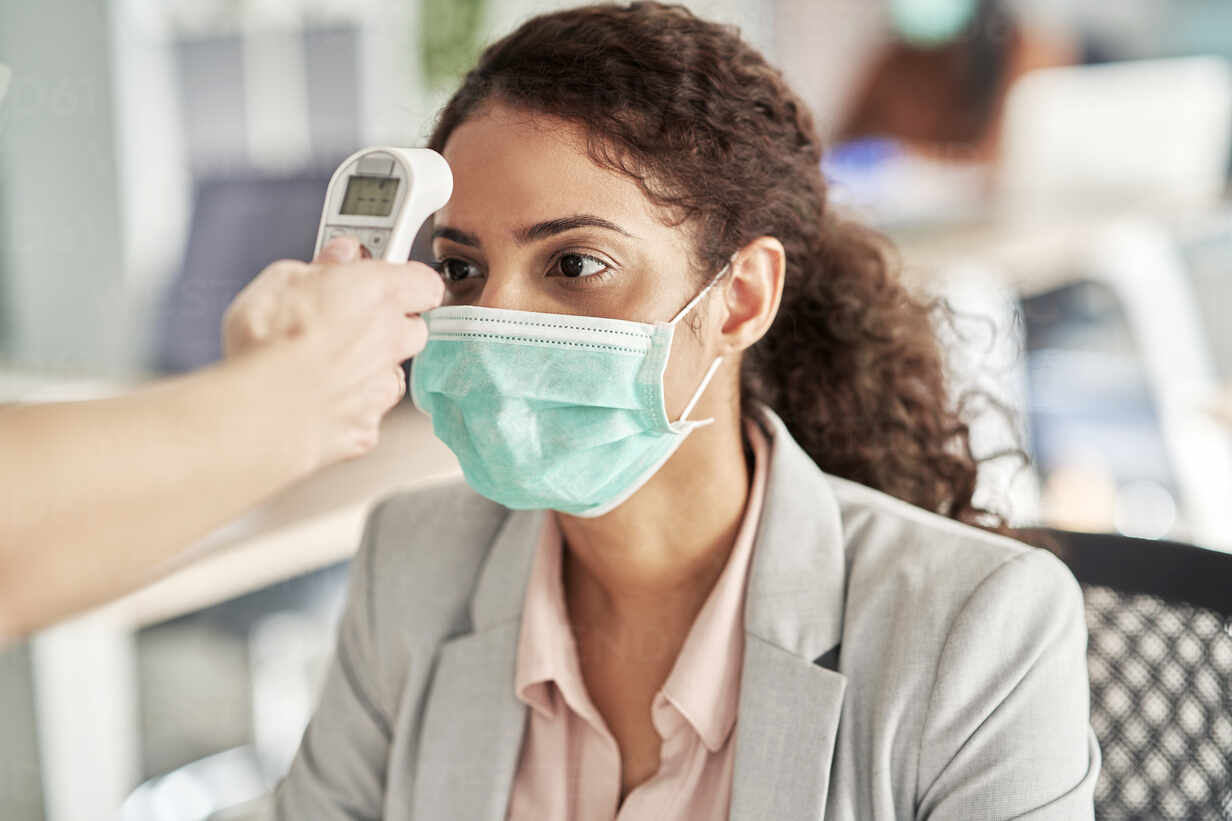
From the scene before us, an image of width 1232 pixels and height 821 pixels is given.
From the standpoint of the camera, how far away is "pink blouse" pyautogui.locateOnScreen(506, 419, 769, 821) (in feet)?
3.57

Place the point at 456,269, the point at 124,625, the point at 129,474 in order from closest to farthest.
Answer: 1. the point at 129,474
2. the point at 456,269
3. the point at 124,625

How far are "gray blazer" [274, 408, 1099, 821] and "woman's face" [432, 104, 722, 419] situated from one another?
25 cm

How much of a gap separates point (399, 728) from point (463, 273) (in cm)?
Result: 49

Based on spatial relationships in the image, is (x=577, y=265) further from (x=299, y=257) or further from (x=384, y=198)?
(x=299, y=257)

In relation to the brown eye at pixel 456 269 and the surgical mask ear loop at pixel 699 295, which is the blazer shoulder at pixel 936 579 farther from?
the brown eye at pixel 456 269

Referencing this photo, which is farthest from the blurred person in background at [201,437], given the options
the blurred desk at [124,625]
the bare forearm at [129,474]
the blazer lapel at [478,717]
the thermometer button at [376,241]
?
the blurred desk at [124,625]

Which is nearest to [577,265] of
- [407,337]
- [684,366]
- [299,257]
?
[684,366]

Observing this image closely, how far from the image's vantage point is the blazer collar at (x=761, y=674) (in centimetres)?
101

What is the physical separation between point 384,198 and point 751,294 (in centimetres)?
49

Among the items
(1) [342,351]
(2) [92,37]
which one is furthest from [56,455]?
(2) [92,37]

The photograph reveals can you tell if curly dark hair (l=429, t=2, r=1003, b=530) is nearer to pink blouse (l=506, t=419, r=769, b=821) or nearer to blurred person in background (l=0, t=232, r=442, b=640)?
pink blouse (l=506, t=419, r=769, b=821)

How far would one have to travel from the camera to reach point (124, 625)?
167cm

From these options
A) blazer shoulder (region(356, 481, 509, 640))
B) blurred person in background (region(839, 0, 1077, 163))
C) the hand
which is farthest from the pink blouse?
blurred person in background (region(839, 0, 1077, 163))

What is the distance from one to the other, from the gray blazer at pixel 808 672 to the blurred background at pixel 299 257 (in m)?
0.31
